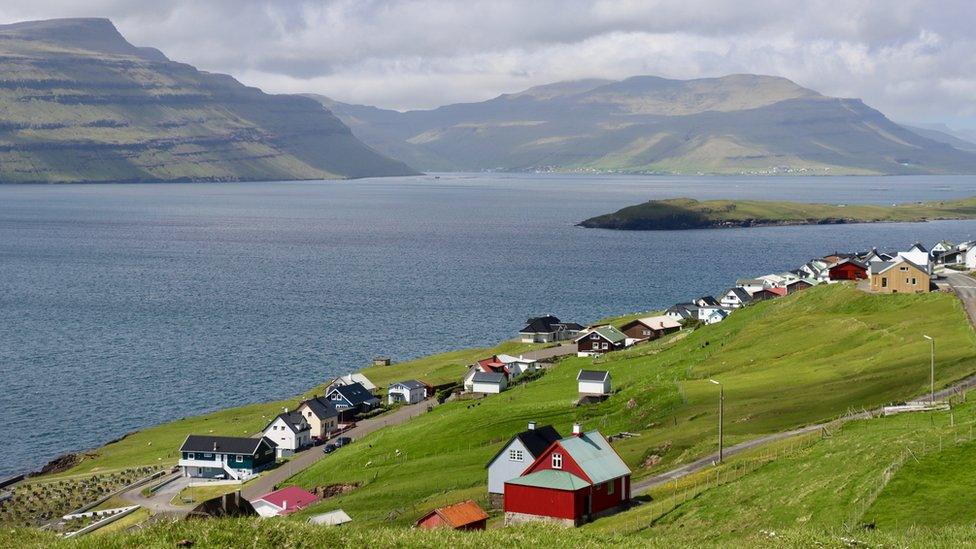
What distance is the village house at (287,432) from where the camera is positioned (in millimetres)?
77125

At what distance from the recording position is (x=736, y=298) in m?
125

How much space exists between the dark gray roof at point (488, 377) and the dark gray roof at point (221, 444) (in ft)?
71.0

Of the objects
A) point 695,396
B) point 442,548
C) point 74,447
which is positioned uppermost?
point 442,548

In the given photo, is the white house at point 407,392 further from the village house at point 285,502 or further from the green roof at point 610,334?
the village house at point 285,502

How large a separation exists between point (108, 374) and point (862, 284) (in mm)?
71059

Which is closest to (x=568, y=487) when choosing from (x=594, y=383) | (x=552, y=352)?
(x=594, y=383)

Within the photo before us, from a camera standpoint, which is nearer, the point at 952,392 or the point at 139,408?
the point at 952,392

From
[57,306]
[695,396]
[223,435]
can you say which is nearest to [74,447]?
[223,435]

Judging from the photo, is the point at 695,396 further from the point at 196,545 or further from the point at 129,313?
the point at 129,313

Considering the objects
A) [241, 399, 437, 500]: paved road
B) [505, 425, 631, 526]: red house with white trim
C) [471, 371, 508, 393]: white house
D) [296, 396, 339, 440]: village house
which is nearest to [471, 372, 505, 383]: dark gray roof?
[471, 371, 508, 393]: white house

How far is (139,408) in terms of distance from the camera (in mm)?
90750

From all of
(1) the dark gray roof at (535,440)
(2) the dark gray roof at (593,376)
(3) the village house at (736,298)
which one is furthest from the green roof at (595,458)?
(3) the village house at (736,298)

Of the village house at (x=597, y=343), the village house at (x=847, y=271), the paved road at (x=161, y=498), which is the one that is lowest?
the paved road at (x=161, y=498)

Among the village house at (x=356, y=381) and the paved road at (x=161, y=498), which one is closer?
the paved road at (x=161, y=498)
